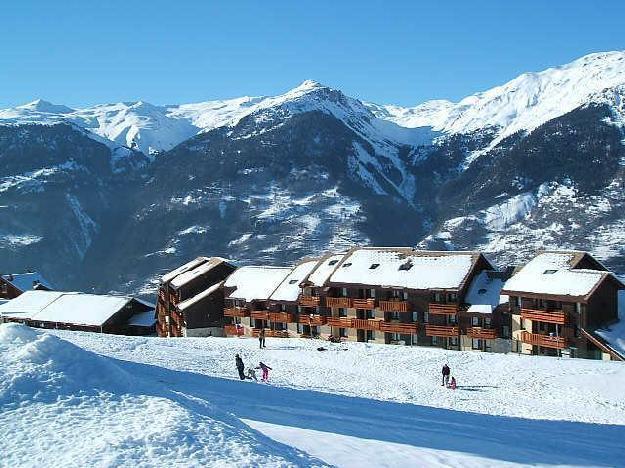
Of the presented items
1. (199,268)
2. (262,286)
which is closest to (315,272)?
(262,286)

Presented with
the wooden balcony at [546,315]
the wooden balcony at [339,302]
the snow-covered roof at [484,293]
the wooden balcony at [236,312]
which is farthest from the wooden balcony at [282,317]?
the wooden balcony at [546,315]

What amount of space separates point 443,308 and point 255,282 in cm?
2724

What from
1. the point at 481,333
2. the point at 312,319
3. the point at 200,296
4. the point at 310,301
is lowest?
the point at 481,333

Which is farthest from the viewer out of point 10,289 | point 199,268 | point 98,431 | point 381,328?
point 10,289

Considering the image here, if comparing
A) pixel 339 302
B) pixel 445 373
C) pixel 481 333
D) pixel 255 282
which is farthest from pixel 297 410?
pixel 255 282

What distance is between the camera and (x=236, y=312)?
8256 centimetres

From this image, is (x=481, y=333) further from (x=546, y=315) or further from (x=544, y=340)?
(x=546, y=315)

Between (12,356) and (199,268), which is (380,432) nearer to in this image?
(12,356)

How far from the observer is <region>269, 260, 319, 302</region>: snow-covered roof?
7888 cm

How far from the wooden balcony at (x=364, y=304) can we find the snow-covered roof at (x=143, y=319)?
39.9 meters

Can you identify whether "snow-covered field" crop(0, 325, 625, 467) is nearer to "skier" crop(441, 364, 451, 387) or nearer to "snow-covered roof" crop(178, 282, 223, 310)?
"skier" crop(441, 364, 451, 387)

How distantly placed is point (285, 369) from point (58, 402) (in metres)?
29.3

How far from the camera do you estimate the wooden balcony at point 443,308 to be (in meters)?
67.0

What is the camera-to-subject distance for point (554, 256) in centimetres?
6662
